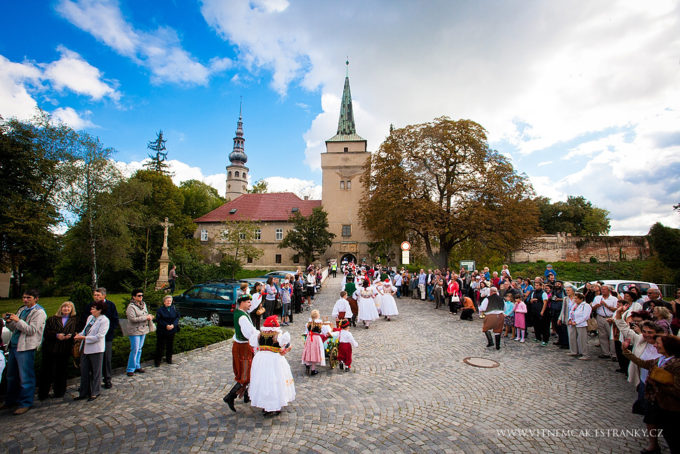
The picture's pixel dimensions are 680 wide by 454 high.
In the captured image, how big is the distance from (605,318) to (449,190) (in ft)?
62.9

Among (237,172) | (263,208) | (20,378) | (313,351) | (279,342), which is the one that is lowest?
(313,351)

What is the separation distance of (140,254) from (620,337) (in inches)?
1522

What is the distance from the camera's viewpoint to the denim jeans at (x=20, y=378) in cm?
551

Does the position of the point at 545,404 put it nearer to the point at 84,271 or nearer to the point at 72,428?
the point at 72,428

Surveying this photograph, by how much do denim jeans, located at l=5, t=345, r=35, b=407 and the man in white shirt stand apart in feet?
40.8

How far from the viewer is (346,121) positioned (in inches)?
1973

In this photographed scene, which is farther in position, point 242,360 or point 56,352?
point 56,352

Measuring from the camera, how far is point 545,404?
19.0 ft

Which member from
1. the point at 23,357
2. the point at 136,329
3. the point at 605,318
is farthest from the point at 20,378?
the point at 605,318

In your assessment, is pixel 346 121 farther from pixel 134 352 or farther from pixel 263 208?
pixel 134 352

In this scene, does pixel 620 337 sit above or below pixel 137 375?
above

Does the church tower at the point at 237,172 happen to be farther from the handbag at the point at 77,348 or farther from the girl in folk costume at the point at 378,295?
the handbag at the point at 77,348

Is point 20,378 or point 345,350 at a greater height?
point 20,378

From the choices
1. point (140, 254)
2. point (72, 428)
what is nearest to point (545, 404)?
point (72, 428)
